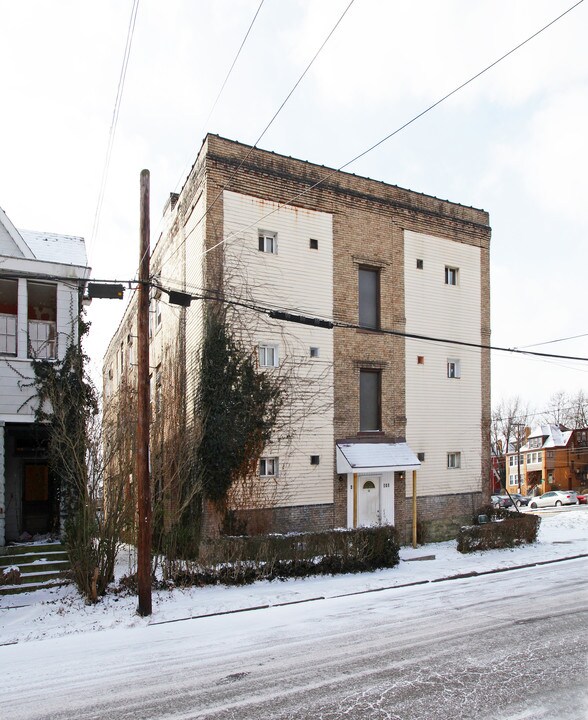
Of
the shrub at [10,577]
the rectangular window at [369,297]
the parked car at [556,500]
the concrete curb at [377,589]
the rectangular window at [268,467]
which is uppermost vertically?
the rectangular window at [369,297]

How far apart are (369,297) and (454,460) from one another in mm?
6927

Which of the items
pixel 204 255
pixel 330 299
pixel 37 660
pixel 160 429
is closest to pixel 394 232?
pixel 330 299

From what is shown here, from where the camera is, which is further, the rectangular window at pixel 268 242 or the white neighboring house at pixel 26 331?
the rectangular window at pixel 268 242

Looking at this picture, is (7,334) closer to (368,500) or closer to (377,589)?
(377,589)

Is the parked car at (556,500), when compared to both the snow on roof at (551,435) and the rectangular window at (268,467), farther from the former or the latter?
the rectangular window at (268,467)

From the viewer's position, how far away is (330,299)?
19.5 metres

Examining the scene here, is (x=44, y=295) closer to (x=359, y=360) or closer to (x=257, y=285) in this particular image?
(x=257, y=285)

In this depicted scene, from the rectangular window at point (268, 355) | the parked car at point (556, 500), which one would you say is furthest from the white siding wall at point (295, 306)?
the parked car at point (556, 500)

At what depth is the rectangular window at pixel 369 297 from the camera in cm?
2053

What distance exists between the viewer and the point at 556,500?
4819 cm

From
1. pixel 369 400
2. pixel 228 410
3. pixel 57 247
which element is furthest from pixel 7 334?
pixel 369 400

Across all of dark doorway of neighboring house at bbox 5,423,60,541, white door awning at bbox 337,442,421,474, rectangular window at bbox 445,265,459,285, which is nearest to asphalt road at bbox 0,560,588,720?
white door awning at bbox 337,442,421,474

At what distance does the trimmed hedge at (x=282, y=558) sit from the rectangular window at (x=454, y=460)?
255 inches

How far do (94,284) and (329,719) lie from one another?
8.12m
